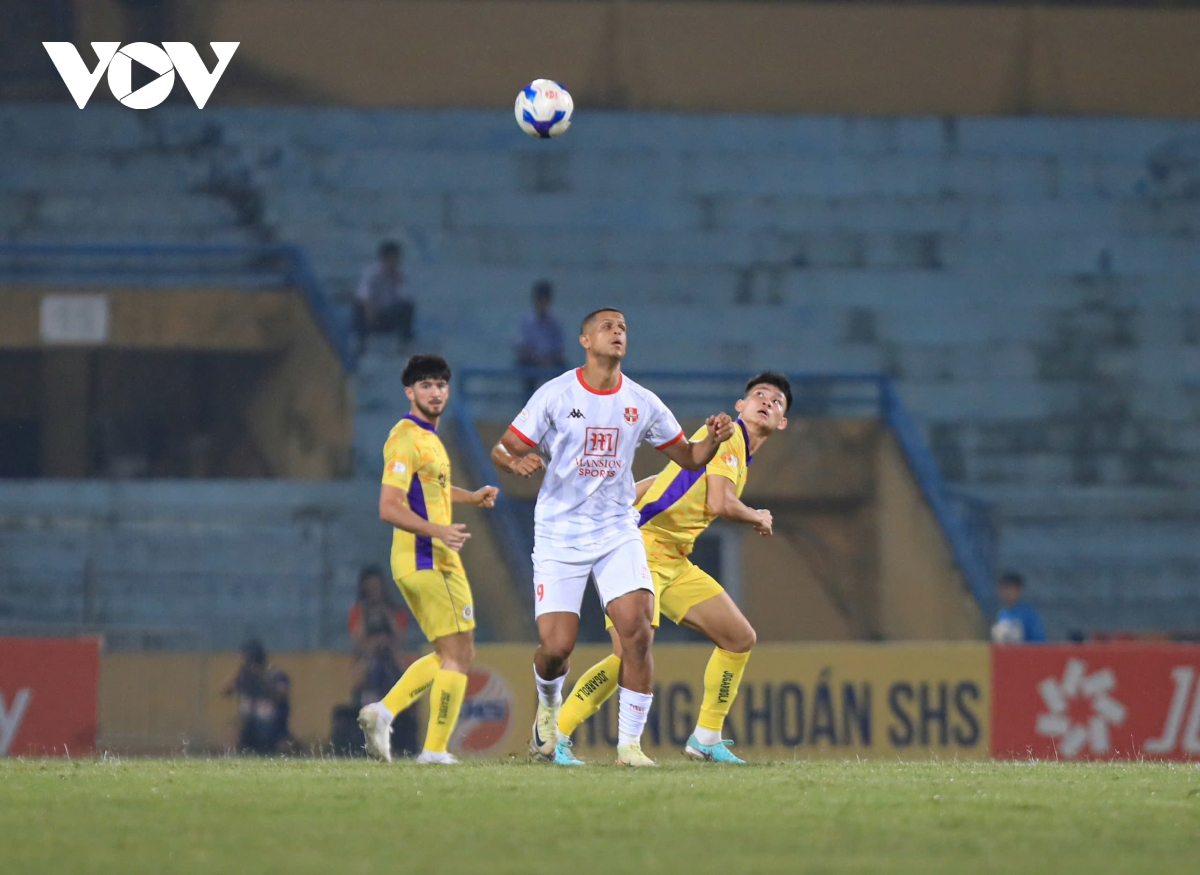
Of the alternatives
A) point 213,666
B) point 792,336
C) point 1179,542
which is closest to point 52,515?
point 213,666

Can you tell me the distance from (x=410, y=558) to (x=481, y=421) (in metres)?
9.22

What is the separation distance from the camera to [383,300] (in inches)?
754

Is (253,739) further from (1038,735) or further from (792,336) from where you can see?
(792,336)

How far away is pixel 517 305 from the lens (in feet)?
66.5

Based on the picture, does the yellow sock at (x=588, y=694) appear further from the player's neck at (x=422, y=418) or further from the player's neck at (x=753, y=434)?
the player's neck at (x=422, y=418)

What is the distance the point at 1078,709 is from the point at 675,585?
6.62 m

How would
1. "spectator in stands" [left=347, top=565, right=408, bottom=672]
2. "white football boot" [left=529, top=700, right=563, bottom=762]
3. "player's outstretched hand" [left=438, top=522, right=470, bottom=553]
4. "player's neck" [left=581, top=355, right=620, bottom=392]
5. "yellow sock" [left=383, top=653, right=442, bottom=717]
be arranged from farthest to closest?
"spectator in stands" [left=347, top=565, right=408, bottom=672] < "yellow sock" [left=383, top=653, right=442, bottom=717] < "white football boot" [left=529, top=700, right=563, bottom=762] < "player's outstretched hand" [left=438, top=522, right=470, bottom=553] < "player's neck" [left=581, top=355, right=620, bottom=392]

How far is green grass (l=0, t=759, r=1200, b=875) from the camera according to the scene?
19.0 ft

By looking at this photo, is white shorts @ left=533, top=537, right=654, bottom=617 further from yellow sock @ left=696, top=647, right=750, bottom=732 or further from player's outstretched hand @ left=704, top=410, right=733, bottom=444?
yellow sock @ left=696, top=647, right=750, bottom=732

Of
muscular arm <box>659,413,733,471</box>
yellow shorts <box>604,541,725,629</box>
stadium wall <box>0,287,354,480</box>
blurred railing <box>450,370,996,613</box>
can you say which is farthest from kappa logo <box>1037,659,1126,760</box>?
stadium wall <box>0,287,354,480</box>

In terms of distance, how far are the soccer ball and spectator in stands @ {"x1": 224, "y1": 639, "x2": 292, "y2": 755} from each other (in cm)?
611

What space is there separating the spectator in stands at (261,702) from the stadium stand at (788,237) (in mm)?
5238

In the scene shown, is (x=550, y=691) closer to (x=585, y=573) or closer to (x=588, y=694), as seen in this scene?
(x=588, y=694)

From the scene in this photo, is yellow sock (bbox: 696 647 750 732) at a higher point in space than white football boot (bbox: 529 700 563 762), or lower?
higher
